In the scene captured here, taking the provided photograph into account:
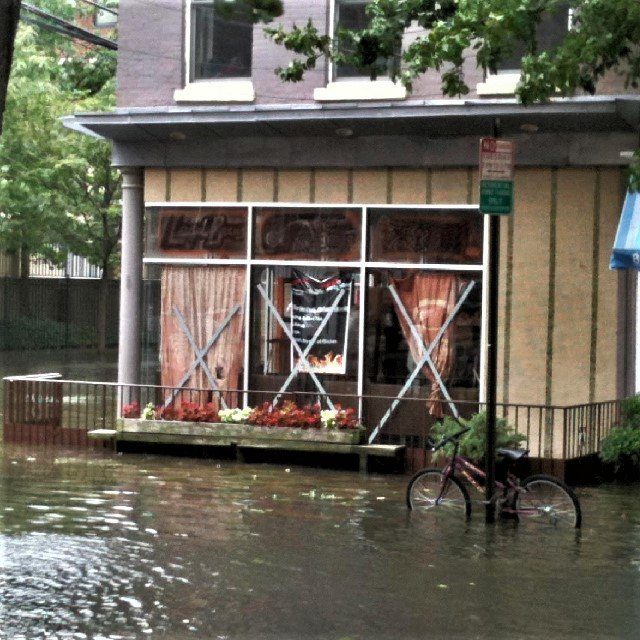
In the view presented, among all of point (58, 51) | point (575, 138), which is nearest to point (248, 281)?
point (575, 138)

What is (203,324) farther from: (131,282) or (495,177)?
(495,177)

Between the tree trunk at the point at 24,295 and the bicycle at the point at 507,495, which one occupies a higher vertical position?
the tree trunk at the point at 24,295

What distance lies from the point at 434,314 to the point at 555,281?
5.44 feet

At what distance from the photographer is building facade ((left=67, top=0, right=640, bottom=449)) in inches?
724

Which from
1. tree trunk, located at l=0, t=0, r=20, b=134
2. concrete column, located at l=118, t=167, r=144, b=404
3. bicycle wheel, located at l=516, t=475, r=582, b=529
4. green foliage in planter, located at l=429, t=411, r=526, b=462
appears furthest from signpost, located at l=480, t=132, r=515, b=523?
concrete column, located at l=118, t=167, r=144, b=404

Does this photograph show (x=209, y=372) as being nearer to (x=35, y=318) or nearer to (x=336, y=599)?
(x=336, y=599)

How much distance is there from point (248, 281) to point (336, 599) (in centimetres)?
1020

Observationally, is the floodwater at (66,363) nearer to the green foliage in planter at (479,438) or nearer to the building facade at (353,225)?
the building facade at (353,225)

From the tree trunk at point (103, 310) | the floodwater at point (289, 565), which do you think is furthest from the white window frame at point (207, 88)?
the tree trunk at point (103, 310)

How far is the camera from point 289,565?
11.5 metres

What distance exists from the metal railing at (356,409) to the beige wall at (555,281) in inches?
19.7

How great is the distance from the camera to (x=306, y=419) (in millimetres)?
18641

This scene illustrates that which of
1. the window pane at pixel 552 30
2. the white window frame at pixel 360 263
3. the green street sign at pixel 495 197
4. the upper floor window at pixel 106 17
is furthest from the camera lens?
the upper floor window at pixel 106 17

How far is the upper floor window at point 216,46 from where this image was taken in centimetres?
2036
